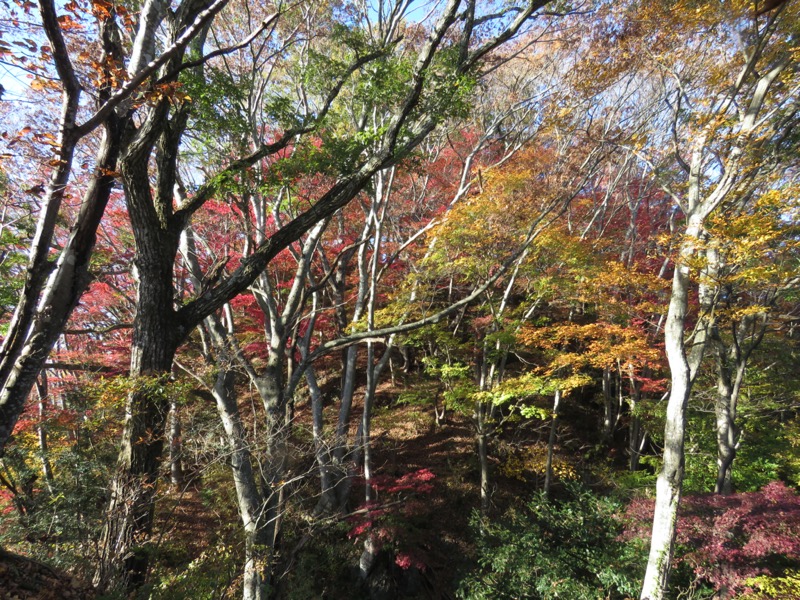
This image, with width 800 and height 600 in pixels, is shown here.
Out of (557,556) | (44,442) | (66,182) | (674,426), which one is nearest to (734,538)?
(674,426)

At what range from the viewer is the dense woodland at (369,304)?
11.8ft

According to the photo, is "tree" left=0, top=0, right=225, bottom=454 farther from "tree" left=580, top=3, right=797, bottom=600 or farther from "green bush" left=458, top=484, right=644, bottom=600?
"tree" left=580, top=3, right=797, bottom=600

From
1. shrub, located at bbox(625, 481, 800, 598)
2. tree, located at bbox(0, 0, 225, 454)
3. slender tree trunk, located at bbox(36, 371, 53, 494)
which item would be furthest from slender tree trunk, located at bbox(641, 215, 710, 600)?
slender tree trunk, located at bbox(36, 371, 53, 494)

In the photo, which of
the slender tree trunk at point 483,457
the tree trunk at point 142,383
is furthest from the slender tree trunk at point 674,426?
the tree trunk at point 142,383

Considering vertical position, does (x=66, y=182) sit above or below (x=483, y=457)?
above

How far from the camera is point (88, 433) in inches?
238

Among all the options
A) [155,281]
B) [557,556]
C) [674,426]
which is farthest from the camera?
[557,556]

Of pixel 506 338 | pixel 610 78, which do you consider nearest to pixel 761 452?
pixel 506 338

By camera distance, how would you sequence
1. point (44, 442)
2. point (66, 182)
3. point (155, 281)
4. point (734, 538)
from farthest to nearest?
point (44, 442)
point (734, 538)
point (155, 281)
point (66, 182)

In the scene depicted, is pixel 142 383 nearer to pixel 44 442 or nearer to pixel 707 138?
pixel 44 442

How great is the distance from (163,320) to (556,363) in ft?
23.5

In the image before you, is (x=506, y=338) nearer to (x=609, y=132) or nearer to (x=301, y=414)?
(x=609, y=132)

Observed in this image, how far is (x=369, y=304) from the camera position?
25.4 ft

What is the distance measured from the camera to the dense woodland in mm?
3605
